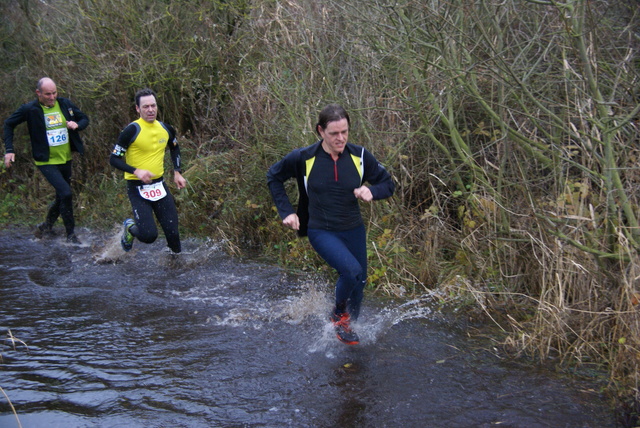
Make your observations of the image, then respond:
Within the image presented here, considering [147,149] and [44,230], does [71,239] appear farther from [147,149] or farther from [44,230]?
[147,149]

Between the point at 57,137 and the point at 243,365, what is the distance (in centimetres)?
567

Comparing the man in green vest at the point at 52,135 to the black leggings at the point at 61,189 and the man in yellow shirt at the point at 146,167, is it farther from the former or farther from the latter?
the man in yellow shirt at the point at 146,167

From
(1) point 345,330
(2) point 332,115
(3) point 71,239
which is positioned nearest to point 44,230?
(3) point 71,239

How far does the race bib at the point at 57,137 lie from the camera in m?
9.27

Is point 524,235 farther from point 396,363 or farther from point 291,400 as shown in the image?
point 291,400

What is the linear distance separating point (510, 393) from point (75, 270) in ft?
18.3

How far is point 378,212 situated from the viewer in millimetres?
7750

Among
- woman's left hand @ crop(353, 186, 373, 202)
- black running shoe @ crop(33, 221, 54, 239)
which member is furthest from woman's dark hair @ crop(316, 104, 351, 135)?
black running shoe @ crop(33, 221, 54, 239)

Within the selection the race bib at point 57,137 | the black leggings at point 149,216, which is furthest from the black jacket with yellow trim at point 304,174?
the race bib at point 57,137

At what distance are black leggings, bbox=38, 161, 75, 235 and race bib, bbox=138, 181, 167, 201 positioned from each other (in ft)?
7.00

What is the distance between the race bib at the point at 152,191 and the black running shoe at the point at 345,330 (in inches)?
128

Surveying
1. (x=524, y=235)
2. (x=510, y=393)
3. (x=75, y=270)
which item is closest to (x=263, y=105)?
(x=75, y=270)

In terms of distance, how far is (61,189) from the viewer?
9.25m

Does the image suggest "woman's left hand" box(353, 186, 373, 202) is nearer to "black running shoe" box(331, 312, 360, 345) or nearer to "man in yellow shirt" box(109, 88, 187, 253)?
"black running shoe" box(331, 312, 360, 345)
